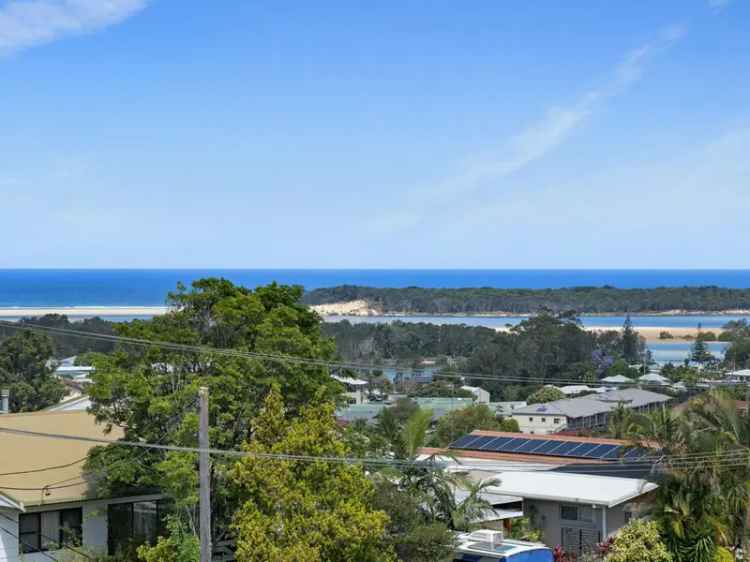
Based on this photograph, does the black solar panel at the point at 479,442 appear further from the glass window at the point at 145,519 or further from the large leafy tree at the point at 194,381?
the glass window at the point at 145,519

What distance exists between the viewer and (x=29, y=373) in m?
61.4

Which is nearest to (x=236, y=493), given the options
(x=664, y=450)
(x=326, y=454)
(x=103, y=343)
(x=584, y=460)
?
(x=326, y=454)

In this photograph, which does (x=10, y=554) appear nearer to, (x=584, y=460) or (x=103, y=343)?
(x=584, y=460)

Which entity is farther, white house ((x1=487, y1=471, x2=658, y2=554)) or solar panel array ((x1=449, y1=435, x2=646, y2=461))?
solar panel array ((x1=449, y1=435, x2=646, y2=461))

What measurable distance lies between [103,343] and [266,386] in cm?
8149

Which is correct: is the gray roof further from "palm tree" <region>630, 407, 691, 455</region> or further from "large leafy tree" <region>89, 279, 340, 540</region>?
"large leafy tree" <region>89, 279, 340, 540</region>

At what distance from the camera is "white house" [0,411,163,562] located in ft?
75.6

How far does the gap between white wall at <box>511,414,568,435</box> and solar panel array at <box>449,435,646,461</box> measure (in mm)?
24583

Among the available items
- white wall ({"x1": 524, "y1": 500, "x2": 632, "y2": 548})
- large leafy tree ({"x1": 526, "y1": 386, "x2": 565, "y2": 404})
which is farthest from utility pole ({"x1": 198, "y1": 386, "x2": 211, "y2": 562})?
large leafy tree ({"x1": 526, "y1": 386, "x2": 565, "y2": 404})

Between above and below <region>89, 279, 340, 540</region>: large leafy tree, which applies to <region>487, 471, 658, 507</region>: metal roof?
below

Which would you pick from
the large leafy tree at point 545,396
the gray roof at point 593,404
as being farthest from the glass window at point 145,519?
the large leafy tree at point 545,396

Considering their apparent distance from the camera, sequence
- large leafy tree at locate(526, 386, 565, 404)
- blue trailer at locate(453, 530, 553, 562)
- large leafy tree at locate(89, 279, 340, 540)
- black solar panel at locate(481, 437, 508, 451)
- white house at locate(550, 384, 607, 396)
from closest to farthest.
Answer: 1. large leafy tree at locate(89, 279, 340, 540)
2. blue trailer at locate(453, 530, 553, 562)
3. black solar panel at locate(481, 437, 508, 451)
4. large leafy tree at locate(526, 386, 565, 404)
5. white house at locate(550, 384, 607, 396)

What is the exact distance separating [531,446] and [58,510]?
21.1m

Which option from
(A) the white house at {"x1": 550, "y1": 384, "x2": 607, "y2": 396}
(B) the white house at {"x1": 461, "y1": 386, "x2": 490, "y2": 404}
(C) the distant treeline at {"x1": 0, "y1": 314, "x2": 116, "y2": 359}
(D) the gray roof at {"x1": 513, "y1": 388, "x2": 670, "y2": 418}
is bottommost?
(B) the white house at {"x1": 461, "y1": 386, "x2": 490, "y2": 404}
